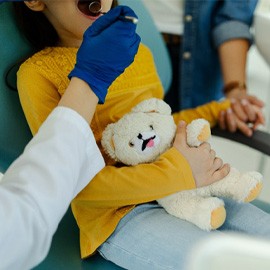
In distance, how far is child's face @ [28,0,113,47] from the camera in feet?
2.96

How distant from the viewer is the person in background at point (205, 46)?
4.75ft

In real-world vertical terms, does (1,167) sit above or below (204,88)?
above

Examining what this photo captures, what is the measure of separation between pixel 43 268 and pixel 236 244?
62 cm

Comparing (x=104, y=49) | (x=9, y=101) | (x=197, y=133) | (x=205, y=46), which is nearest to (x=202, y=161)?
(x=197, y=133)

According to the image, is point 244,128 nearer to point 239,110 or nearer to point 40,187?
point 239,110

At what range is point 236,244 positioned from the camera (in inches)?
16.7

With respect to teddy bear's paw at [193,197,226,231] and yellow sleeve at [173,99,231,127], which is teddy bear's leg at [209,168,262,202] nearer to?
teddy bear's paw at [193,197,226,231]

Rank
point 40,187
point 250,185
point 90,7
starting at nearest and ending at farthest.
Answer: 1. point 40,187
2. point 90,7
3. point 250,185

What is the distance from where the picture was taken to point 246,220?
3.30 feet

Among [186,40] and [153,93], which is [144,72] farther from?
[186,40]

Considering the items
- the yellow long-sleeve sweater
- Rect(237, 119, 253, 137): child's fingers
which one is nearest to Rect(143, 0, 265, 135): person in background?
Rect(237, 119, 253, 137): child's fingers

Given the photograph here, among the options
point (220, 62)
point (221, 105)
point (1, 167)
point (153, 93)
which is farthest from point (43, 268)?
point (220, 62)

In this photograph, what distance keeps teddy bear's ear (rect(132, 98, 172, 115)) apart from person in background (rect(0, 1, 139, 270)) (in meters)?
0.19

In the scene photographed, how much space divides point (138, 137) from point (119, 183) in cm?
10
